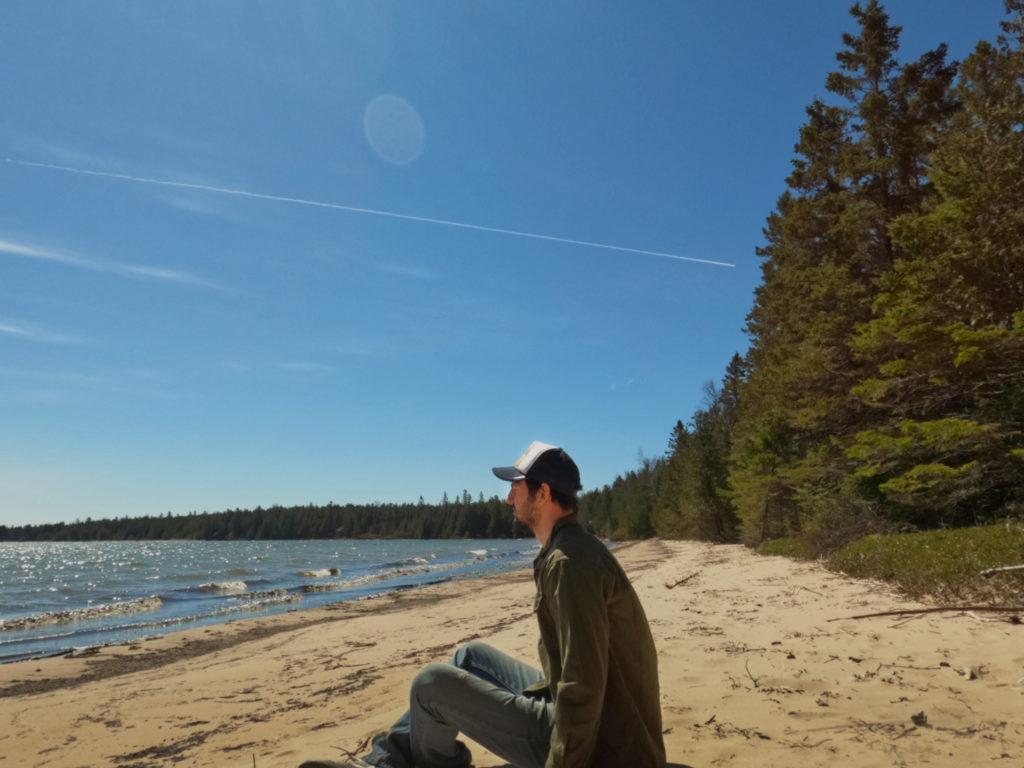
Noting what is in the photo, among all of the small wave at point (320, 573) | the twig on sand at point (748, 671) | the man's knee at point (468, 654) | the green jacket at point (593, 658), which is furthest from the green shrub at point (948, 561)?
the small wave at point (320, 573)

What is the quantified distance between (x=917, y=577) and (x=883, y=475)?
10.2m

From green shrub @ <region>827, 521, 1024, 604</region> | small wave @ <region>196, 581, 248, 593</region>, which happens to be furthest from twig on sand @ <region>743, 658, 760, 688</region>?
small wave @ <region>196, 581, 248, 593</region>

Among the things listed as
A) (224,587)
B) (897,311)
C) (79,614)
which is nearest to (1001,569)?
(897,311)

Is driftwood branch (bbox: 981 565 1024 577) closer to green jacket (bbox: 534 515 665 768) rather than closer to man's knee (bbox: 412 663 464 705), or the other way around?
green jacket (bbox: 534 515 665 768)

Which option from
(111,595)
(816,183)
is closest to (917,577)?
(816,183)

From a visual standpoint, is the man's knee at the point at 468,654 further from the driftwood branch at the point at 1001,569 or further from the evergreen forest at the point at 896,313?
the evergreen forest at the point at 896,313

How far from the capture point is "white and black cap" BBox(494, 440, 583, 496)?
2637mm

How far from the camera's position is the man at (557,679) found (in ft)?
7.33

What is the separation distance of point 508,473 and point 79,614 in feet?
72.6

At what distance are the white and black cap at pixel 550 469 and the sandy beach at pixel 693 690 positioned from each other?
2.05 m

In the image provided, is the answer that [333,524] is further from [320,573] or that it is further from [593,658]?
[593,658]

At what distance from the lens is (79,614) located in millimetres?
18984

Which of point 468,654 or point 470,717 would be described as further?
point 468,654

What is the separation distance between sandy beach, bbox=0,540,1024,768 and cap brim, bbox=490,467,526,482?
213cm
